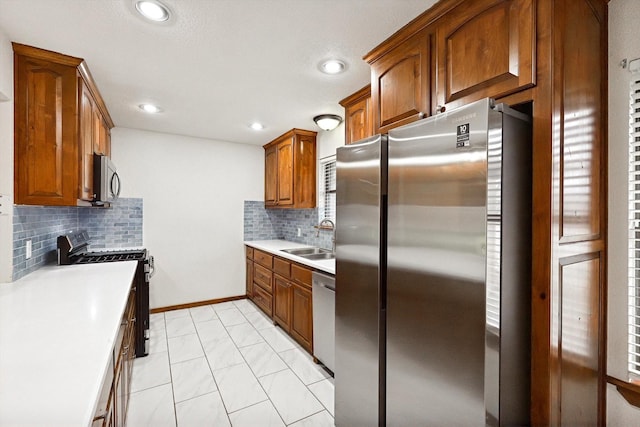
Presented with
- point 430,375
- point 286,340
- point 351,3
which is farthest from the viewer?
point 286,340

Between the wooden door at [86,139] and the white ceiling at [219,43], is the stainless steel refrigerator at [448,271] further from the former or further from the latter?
the wooden door at [86,139]

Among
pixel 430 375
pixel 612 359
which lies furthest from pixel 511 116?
pixel 612 359

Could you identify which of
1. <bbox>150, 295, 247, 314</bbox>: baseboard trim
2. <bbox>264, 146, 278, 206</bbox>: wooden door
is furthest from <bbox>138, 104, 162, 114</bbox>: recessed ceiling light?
<bbox>150, 295, 247, 314</bbox>: baseboard trim

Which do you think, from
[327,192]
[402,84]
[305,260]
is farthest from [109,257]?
[402,84]

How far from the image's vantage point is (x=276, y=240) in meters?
4.77

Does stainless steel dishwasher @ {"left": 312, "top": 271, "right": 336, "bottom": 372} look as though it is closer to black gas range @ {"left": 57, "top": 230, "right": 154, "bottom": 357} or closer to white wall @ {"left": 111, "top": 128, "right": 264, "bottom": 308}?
black gas range @ {"left": 57, "top": 230, "right": 154, "bottom": 357}

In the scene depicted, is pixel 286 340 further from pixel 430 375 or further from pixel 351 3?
pixel 351 3

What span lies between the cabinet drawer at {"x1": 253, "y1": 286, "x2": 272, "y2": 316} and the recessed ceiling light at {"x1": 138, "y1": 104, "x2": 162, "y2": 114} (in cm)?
240

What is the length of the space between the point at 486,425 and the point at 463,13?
1.72m

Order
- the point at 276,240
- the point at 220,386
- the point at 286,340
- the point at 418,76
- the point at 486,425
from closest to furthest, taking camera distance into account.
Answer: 1. the point at 486,425
2. the point at 418,76
3. the point at 220,386
4. the point at 286,340
5. the point at 276,240

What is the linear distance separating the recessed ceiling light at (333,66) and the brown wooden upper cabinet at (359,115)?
1.17ft

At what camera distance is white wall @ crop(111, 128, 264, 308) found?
12.8 feet

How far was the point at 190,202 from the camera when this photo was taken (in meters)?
4.20

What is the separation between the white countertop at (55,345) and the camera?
2.49ft
